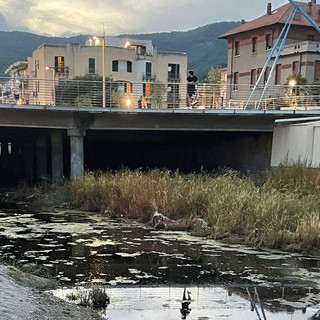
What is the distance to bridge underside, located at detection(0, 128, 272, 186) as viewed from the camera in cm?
2083

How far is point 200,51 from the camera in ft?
477

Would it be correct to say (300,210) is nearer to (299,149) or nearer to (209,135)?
(299,149)

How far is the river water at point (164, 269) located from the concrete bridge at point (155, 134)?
7.06 metres

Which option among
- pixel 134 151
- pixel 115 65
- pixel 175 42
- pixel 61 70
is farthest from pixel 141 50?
pixel 175 42

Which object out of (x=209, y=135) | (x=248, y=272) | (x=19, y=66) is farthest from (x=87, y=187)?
(x=19, y=66)

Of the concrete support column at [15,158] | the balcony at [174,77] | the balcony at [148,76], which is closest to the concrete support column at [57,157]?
the concrete support column at [15,158]

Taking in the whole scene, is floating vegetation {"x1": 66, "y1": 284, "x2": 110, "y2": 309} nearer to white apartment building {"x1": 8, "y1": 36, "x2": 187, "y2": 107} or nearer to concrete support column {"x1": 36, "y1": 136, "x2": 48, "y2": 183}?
concrete support column {"x1": 36, "y1": 136, "x2": 48, "y2": 183}

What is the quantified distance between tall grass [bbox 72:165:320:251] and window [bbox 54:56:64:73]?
40.4m

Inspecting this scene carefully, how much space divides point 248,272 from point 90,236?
444 centimetres

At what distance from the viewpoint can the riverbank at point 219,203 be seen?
9.78 meters

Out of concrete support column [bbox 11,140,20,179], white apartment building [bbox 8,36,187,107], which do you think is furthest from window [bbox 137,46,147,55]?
concrete support column [bbox 11,140,20,179]

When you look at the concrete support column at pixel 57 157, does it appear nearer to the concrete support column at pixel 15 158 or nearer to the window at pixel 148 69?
the concrete support column at pixel 15 158

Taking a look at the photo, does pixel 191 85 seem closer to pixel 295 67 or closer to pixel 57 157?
pixel 57 157

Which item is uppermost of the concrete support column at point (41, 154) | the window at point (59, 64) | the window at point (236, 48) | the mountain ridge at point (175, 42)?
the mountain ridge at point (175, 42)
